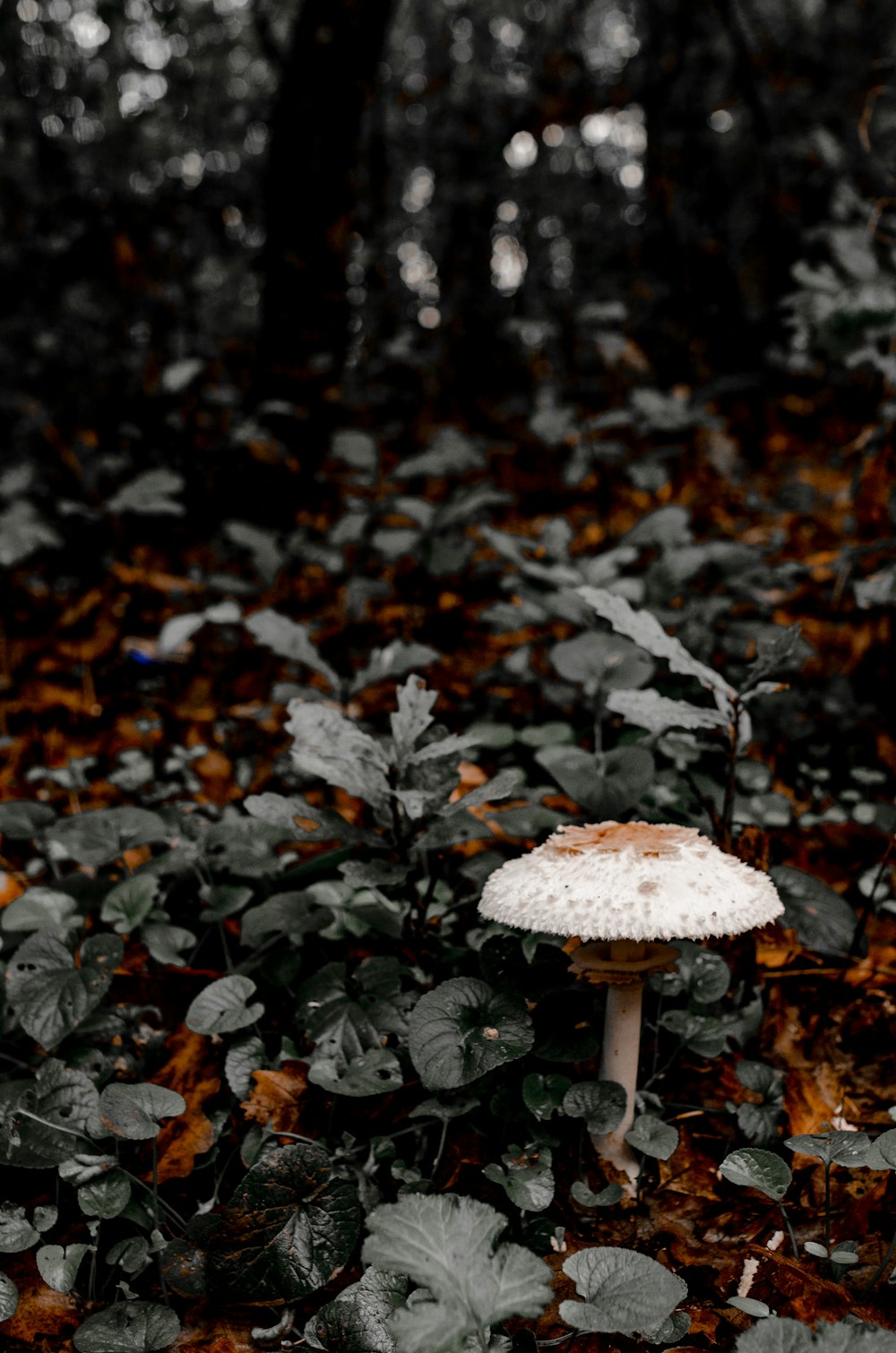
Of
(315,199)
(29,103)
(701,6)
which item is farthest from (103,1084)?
(701,6)

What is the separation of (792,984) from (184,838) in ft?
4.81

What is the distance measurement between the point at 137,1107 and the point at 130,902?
1.83 feet

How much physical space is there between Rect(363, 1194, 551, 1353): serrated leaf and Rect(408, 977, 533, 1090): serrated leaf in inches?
9.9

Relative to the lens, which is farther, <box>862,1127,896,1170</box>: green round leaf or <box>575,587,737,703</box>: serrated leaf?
<box>575,587,737,703</box>: serrated leaf

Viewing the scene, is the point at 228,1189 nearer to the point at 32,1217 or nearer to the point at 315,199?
the point at 32,1217

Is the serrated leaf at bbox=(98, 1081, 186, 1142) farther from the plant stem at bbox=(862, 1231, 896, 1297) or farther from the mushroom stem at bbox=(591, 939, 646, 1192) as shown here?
the plant stem at bbox=(862, 1231, 896, 1297)

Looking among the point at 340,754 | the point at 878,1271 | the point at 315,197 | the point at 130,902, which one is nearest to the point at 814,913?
the point at 878,1271

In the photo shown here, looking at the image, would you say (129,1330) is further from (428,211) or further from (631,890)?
(428,211)

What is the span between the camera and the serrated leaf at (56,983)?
1.78 meters

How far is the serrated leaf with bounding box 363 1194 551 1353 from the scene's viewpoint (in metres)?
1.17

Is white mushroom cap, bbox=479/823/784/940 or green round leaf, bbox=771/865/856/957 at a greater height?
white mushroom cap, bbox=479/823/784/940

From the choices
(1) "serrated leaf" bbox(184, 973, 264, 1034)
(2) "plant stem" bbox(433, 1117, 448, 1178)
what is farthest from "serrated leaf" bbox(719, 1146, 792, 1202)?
(1) "serrated leaf" bbox(184, 973, 264, 1034)

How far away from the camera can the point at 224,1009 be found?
1855 millimetres

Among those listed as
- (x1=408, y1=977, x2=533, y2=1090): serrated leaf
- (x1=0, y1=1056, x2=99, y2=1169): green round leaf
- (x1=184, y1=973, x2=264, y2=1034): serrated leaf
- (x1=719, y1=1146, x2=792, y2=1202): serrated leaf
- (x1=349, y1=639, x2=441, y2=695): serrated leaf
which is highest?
(x1=349, y1=639, x2=441, y2=695): serrated leaf
